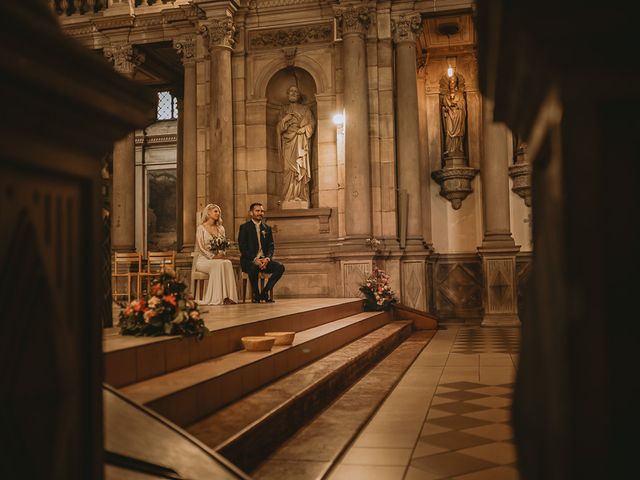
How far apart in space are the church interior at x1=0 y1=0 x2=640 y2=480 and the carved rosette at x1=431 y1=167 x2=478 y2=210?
0.08 meters

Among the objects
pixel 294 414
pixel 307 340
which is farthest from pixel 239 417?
pixel 307 340

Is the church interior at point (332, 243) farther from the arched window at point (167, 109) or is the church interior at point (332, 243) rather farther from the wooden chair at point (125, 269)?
the arched window at point (167, 109)

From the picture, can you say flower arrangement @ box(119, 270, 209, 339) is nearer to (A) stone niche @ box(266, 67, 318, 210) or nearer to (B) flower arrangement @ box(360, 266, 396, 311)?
(B) flower arrangement @ box(360, 266, 396, 311)

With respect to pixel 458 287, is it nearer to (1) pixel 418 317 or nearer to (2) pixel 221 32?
A: (1) pixel 418 317

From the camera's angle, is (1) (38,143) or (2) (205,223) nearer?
(1) (38,143)

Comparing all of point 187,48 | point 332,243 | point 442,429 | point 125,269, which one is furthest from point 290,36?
point 442,429

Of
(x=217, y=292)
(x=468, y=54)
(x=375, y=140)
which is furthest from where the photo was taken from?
(x=468, y=54)

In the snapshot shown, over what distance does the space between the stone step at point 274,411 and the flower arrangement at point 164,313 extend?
2.47 ft

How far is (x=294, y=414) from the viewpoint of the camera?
16.3 ft

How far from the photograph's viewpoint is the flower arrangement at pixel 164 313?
5.30 m

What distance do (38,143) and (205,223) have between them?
977 cm

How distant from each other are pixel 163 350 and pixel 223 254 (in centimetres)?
631

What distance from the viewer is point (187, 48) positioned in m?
15.6

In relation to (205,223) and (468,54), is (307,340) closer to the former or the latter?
(205,223)
